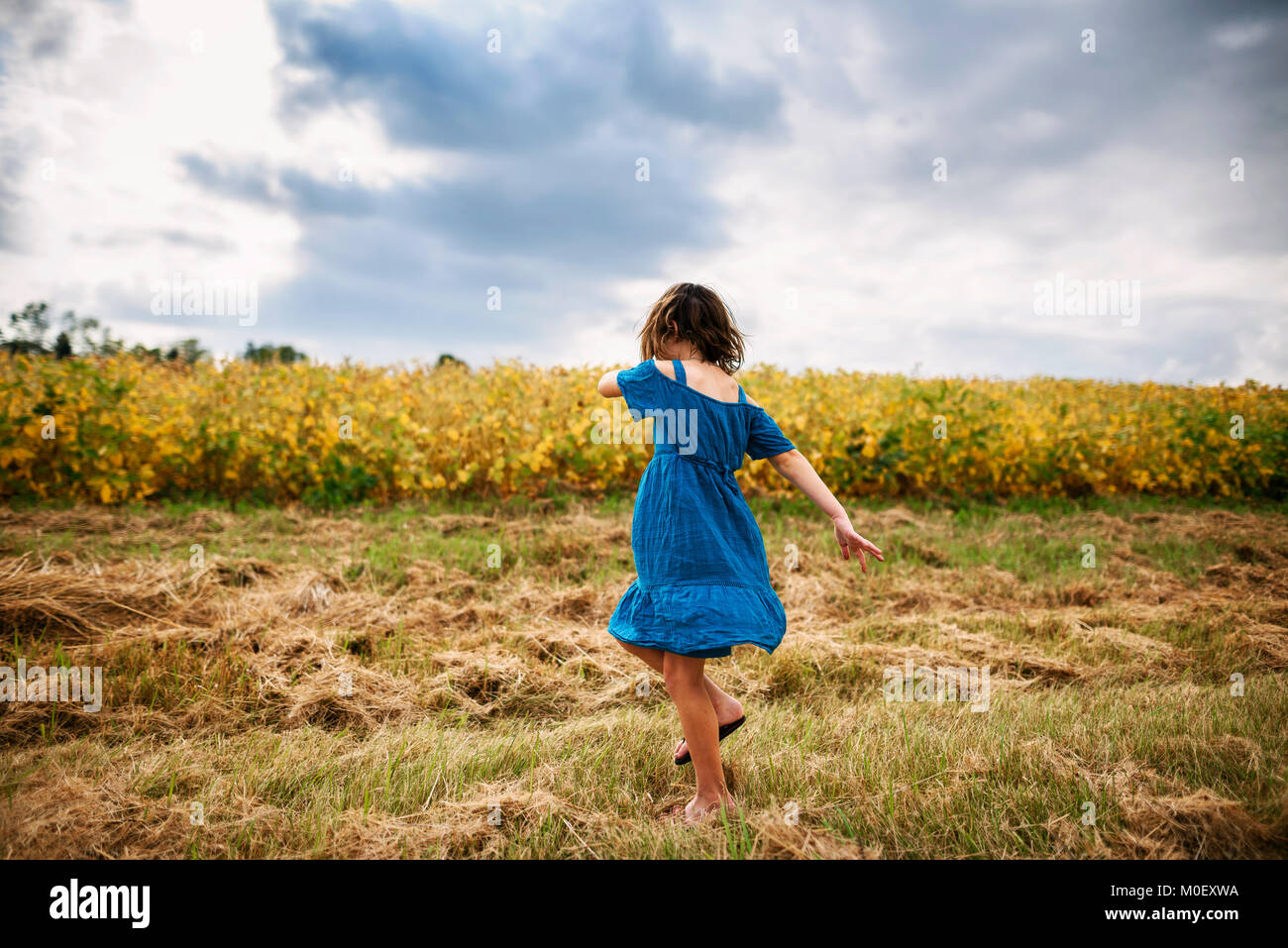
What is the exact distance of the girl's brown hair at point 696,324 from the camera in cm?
238

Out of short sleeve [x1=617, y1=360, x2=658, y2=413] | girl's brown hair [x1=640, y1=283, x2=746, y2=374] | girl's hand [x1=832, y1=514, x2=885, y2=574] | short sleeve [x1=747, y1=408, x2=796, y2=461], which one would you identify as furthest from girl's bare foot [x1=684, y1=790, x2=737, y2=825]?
girl's brown hair [x1=640, y1=283, x2=746, y2=374]

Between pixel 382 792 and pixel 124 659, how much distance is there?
2033 millimetres

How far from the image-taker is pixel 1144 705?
3260mm

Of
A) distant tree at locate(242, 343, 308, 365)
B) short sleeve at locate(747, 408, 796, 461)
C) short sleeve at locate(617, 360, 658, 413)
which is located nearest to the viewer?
short sleeve at locate(617, 360, 658, 413)

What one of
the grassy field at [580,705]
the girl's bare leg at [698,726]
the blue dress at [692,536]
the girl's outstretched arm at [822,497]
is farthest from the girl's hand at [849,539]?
the grassy field at [580,705]

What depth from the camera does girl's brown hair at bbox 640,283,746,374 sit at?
238 cm

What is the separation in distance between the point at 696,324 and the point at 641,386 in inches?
11.8

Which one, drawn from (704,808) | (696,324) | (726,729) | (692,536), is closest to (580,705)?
(726,729)

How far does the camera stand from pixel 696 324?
7.78 feet

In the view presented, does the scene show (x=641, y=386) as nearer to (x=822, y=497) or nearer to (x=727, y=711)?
(x=822, y=497)

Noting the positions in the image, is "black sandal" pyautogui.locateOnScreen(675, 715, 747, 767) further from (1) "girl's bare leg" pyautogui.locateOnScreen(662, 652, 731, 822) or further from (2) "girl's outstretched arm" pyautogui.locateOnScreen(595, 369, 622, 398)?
(2) "girl's outstretched arm" pyautogui.locateOnScreen(595, 369, 622, 398)

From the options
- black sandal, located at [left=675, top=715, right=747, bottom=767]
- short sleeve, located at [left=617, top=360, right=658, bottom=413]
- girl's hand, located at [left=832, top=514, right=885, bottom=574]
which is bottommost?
black sandal, located at [left=675, top=715, right=747, bottom=767]

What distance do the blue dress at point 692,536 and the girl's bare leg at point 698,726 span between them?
0.30 ft

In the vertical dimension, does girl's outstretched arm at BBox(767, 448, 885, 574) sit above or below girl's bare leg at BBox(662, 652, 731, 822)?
above
